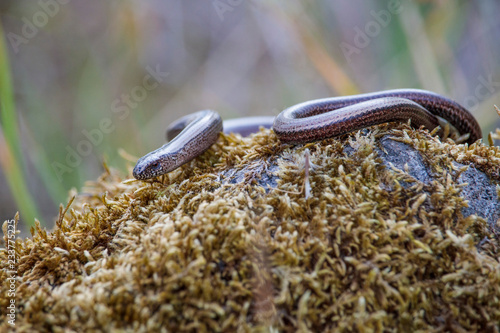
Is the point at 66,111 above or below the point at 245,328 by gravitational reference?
above

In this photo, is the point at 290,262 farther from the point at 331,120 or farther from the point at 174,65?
the point at 174,65

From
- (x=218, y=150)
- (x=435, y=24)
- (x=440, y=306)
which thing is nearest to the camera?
(x=440, y=306)

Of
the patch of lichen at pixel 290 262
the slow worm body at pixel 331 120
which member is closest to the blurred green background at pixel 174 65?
the slow worm body at pixel 331 120

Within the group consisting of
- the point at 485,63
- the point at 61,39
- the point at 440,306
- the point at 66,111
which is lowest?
the point at 485,63

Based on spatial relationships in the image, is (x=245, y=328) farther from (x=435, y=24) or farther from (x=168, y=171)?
(x=435, y=24)

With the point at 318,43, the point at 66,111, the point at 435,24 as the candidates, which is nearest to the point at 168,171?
the point at 318,43

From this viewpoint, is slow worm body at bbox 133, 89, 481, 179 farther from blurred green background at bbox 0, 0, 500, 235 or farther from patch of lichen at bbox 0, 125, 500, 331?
blurred green background at bbox 0, 0, 500, 235

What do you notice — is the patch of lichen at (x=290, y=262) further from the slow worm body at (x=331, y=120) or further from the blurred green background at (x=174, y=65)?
the blurred green background at (x=174, y=65)
